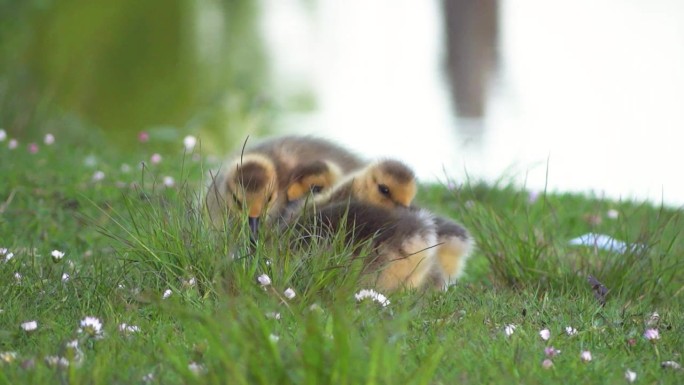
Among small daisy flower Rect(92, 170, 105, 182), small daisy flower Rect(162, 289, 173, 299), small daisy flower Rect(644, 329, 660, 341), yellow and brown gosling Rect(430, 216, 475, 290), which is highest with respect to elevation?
small daisy flower Rect(162, 289, 173, 299)

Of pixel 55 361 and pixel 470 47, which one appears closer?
pixel 55 361

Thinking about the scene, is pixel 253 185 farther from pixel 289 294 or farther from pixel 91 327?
pixel 91 327

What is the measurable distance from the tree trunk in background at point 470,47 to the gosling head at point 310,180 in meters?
9.91

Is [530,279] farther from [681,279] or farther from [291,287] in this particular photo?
[291,287]

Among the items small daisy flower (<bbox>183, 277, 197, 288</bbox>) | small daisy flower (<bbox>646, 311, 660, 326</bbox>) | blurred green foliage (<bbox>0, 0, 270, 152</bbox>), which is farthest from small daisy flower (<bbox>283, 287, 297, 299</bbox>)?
blurred green foliage (<bbox>0, 0, 270, 152</bbox>)

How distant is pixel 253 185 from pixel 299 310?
1.70m

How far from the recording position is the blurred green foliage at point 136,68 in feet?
40.4

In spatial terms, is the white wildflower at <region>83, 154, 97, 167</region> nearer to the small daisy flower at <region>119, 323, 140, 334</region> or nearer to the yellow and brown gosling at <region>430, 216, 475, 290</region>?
the yellow and brown gosling at <region>430, 216, 475, 290</region>

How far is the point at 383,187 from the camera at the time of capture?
230 inches

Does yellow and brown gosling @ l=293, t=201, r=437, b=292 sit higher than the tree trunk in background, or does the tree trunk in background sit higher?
yellow and brown gosling @ l=293, t=201, r=437, b=292

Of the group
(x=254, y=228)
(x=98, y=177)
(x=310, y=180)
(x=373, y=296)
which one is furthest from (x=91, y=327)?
(x=98, y=177)

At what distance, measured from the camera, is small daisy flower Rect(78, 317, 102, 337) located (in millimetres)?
3932

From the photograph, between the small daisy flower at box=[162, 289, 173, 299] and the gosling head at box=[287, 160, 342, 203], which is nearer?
the small daisy flower at box=[162, 289, 173, 299]

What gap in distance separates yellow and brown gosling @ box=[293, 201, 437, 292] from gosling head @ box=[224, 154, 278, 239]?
1.78ft
